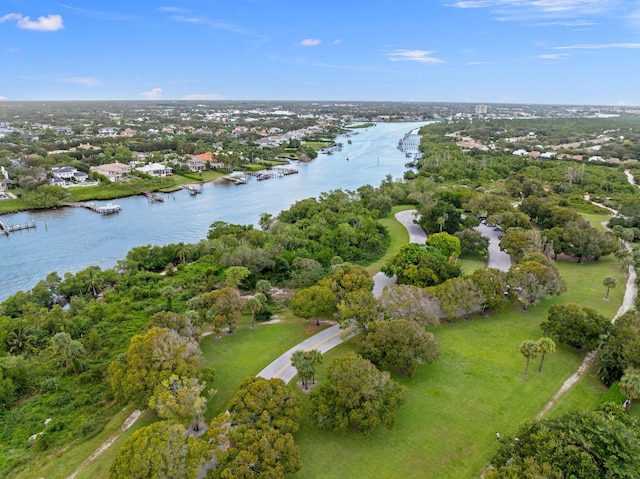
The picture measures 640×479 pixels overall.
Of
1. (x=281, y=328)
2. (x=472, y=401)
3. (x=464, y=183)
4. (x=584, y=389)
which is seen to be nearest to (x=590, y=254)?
(x=584, y=389)

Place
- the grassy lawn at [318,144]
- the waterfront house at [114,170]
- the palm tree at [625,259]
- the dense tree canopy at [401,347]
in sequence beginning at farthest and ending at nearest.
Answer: the grassy lawn at [318,144] → the waterfront house at [114,170] → the palm tree at [625,259] → the dense tree canopy at [401,347]

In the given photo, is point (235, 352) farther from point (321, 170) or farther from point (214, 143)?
point (214, 143)

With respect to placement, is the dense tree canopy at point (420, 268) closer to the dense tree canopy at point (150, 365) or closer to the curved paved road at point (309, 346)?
the curved paved road at point (309, 346)

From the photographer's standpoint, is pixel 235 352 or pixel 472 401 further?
pixel 235 352

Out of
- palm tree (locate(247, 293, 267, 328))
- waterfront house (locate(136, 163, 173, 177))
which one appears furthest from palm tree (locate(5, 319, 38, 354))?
waterfront house (locate(136, 163, 173, 177))

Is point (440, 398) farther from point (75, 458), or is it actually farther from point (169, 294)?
point (169, 294)

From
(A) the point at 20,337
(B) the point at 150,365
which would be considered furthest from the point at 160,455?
(A) the point at 20,337

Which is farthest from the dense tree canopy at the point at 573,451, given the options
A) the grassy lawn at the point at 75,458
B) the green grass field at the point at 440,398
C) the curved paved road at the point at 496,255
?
the curved paved road at the point at 496,255

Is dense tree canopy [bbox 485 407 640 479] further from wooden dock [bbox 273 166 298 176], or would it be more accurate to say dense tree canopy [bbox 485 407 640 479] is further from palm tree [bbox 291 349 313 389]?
wooden dock [bbox 273 166 298 176]
